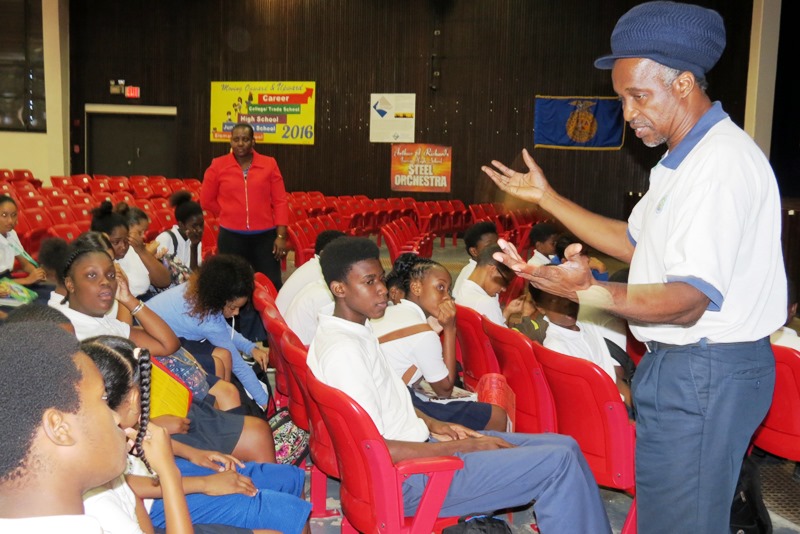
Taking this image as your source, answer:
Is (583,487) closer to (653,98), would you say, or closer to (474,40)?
(653,98)

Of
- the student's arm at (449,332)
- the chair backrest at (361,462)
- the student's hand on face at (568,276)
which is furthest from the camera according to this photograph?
the student's arm at (449,332)

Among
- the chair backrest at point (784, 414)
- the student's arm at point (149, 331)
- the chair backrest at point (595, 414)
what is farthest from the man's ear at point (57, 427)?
the chair backrest at point (784, 414)

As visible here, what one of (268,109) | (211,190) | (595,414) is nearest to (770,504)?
(595,414)

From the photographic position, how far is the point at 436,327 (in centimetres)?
381

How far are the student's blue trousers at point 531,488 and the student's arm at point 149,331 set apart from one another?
4.70ft

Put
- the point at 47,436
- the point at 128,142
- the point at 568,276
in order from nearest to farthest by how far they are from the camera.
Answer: the point at 47,436 → the point at 568,276 → the point at 128,142

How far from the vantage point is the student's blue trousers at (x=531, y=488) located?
241 cm

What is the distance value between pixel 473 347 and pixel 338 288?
1188 millimetres

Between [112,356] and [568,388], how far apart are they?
5.19 feet

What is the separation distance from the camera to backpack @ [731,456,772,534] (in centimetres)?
273

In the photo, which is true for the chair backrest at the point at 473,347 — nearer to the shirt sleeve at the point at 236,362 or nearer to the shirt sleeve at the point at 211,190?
the shirt sleeve at the point at 236,362

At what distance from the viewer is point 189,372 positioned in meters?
3.34

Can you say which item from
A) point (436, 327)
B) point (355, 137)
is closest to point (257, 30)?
point (355, 137)

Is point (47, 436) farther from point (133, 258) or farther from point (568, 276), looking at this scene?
point (133, 258)
